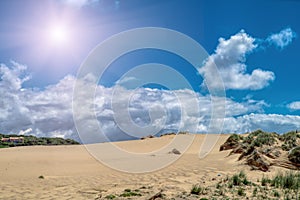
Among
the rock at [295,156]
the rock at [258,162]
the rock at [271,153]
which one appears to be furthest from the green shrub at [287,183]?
the rock at [271,153]

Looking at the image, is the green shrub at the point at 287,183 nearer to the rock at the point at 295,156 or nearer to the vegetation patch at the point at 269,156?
the vegetation patch at the point at 269,156

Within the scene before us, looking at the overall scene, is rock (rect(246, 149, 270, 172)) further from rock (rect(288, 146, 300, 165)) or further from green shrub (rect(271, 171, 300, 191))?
green shrub (rect(271, 171, 300, 191))

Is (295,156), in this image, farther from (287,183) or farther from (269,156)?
(287,183)

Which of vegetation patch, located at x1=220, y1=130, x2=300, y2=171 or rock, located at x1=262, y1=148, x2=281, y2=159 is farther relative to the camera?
rock, located at x1=262, y1=148, x2=281, y2=159

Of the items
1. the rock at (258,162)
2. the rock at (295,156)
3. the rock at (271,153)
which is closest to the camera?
the rock at (258,162)

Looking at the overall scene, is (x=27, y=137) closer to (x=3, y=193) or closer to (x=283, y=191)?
(x=3, y=193)

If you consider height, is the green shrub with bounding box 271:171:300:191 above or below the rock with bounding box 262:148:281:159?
below

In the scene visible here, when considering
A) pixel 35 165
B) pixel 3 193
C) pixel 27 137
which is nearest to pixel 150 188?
pixel 3 193

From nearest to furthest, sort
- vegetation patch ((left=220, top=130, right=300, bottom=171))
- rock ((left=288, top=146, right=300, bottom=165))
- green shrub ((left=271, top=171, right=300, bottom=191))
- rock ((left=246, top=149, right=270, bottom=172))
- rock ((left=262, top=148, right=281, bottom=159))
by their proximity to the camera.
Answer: green shrub ((left=271, top=171, right=300, bottom=191)), rock ((left=246, top=149, right=270, bottom=172)), vegetation patch ((left=220, top=130, right=300, bottom=171)), rock ((left=288, top=146, right=300, bottom=165)), rock ((left=262, top=148, right=281, bottom=159))

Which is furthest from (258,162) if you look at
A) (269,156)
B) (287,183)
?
(287,183)

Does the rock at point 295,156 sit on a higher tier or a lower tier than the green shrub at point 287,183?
higher

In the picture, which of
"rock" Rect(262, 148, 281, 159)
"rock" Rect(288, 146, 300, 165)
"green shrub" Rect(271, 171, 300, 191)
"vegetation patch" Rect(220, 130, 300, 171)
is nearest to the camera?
"green shrub" Rect(271, 171, 300, 191)

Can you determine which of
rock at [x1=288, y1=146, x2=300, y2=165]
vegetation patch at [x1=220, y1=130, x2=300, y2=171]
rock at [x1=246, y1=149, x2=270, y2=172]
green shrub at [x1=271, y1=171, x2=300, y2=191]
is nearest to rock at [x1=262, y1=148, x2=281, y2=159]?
vegetation patch at [x1=220, y1=130, x2=300, y2=171]

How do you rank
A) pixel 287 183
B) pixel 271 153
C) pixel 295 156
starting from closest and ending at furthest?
pixel 287 183 → pixel 295 156 → pixel 271 153
